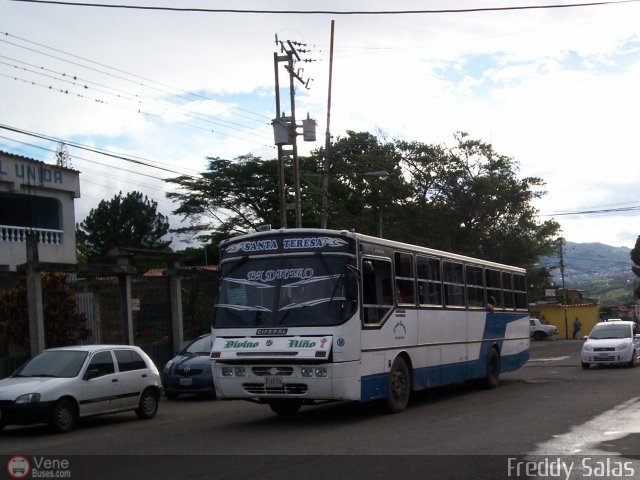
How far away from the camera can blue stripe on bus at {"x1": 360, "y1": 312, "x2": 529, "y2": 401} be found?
1412cm

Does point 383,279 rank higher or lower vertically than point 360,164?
lower

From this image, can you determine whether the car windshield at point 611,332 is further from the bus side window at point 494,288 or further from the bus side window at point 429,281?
the bus side window at point 429,281

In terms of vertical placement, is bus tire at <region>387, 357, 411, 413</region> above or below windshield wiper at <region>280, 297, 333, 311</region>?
below

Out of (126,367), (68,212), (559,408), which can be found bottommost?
(559,408)

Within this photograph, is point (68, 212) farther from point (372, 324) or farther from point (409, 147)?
point (409, 147)

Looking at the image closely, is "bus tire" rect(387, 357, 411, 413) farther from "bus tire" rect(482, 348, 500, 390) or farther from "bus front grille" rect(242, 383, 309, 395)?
"bus tire" rect(482, 348, 500, 390)

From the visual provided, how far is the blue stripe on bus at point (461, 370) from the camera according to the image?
556 inches

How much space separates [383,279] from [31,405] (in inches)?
245

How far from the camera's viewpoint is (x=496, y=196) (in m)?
48.7

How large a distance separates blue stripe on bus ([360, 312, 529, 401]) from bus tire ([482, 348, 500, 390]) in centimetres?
25

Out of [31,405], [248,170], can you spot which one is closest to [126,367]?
[31,405]

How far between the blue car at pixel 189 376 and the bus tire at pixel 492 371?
21.7 feet

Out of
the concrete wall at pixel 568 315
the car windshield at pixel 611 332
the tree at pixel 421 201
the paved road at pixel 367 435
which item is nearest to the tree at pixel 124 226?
the tree at pixel 421 201

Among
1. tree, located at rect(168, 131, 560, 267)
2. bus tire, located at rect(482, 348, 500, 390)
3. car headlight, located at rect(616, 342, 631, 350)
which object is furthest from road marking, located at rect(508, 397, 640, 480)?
tree, located at rect(168, 131, 560, 267)
